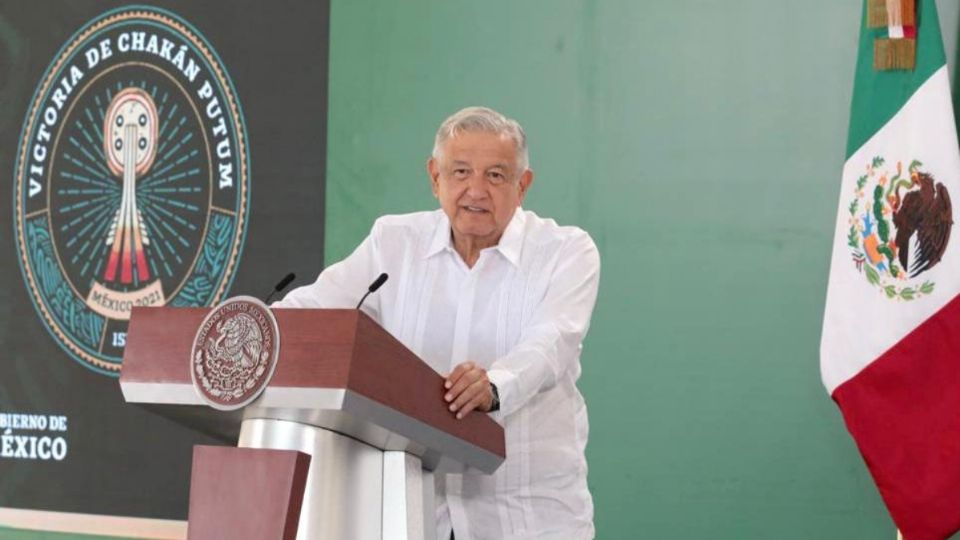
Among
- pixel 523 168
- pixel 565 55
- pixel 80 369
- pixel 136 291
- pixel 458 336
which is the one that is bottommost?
pixel 80 369

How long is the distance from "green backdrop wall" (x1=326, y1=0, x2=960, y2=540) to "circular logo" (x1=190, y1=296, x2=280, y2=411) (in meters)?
2.20

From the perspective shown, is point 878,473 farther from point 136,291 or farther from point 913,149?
point 136,291

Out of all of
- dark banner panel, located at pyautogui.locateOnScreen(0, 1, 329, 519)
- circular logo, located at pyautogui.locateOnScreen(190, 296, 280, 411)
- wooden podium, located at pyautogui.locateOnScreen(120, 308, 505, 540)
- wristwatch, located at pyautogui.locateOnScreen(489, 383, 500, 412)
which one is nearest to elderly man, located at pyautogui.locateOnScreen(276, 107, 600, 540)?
wristwatch, located at pyautogui.locateOnScreen(489, 383, 500, 412)

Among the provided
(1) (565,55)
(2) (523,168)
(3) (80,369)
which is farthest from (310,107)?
(2) (523,168)

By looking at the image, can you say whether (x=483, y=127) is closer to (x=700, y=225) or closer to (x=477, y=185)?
(x=477, y=185)

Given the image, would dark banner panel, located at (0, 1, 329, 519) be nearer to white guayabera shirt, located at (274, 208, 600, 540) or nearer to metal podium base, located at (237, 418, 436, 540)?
white guayabera shirt, located at (274, 208, 600, 540)

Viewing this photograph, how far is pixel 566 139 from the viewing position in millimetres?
4055

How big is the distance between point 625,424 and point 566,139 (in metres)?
0.92

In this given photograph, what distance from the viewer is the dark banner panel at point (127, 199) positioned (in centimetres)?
458

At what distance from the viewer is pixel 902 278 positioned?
10.5ft

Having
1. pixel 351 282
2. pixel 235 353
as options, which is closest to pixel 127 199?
pixel 351 282

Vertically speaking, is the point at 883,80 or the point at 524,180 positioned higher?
the point at 883,80

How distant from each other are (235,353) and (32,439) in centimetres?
348

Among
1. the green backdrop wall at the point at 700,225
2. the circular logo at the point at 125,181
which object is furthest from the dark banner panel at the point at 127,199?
the green backdrop wall at the point at 700,225
